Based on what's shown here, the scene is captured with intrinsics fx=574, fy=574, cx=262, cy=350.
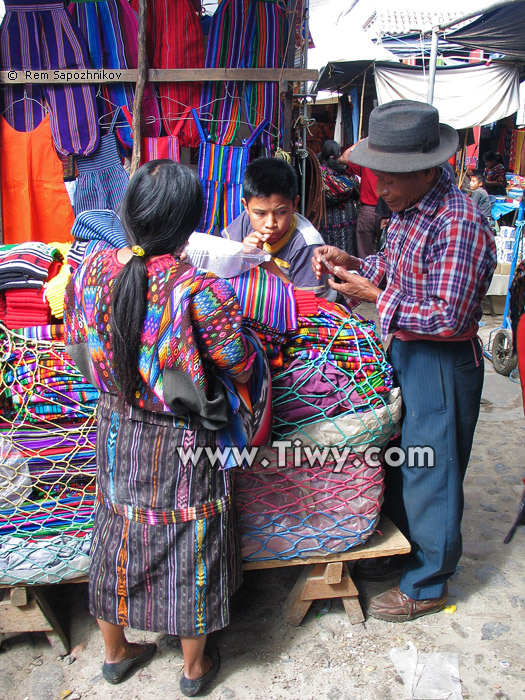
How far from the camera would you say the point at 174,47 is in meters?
3.87

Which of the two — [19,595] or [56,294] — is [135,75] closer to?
[56,294]

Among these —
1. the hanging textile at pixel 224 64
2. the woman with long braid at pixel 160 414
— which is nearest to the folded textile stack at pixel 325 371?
the woman with long braid at pixel 160 414

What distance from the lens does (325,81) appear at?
29.3ft

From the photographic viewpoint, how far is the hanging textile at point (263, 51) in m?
3.83

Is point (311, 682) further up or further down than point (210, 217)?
further down

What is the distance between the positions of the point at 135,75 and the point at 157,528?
3208 mm

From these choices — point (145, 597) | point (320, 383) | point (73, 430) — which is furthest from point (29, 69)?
point (145, 597)

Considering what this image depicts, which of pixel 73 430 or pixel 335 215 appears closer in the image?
pixel 73 430

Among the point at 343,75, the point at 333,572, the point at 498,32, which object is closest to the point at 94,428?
the point at 333,572

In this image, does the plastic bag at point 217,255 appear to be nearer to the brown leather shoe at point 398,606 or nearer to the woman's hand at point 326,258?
the woman's hand at point 326,258

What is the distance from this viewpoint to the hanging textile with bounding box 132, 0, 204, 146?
3838mm

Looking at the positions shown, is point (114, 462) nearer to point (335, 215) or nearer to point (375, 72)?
point (335, 215)

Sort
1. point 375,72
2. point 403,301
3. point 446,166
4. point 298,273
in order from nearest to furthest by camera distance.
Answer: point 403,301 < point 446,166 < point 298,273 < point 375,72

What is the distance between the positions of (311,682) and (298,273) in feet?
5.19
